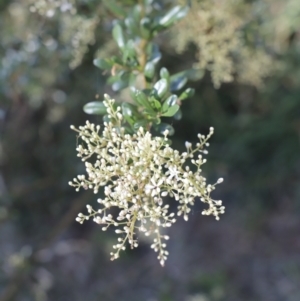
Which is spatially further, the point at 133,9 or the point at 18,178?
the point at 18,178

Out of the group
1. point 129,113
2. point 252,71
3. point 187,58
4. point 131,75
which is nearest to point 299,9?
point 187,58

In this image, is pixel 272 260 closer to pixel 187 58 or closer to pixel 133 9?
pixel 187 58

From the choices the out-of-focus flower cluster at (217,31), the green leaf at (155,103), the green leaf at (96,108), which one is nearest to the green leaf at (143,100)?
the green leaf at (155,103)

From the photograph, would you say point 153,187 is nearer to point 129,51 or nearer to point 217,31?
point 129,51

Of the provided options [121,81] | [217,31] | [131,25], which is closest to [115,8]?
[131,25]

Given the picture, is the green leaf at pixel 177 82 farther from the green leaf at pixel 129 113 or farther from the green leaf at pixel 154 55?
the green leaf at pixel 129 113

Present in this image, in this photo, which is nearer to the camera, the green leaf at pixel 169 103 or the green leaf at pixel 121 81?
the green leaf at pixel 169 103
